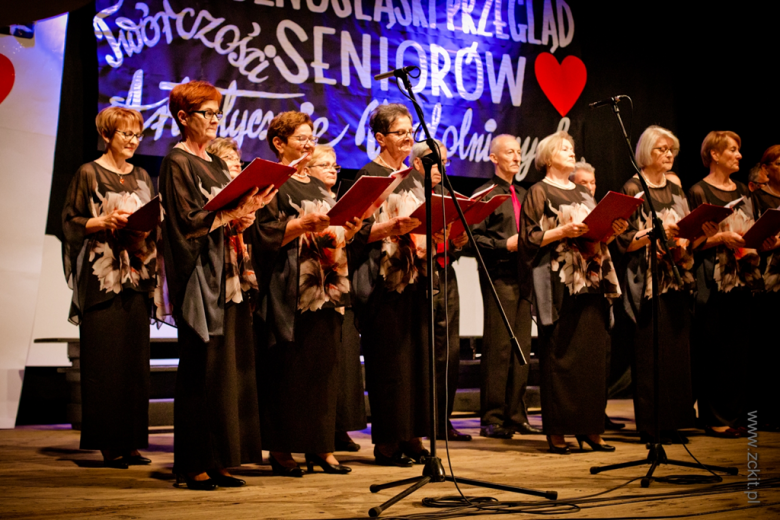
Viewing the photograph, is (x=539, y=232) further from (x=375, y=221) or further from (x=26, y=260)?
(x=26, y=260)

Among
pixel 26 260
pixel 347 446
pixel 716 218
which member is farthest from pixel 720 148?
pixel 26 260

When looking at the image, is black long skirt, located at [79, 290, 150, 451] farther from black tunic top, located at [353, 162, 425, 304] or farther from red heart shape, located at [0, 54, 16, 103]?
red heart shape, located at [0, 54, 16, 103]

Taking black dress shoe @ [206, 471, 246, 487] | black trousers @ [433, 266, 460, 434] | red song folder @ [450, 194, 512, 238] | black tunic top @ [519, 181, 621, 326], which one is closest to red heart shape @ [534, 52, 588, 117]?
black trousers @ [433, 266, 460, 434]

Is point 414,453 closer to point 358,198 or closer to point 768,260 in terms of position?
point 358,198

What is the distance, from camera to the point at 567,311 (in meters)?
3.66

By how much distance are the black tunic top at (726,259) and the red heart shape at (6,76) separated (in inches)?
158

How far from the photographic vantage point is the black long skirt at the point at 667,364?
13.0ft

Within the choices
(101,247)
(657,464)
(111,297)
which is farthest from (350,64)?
(657,464)

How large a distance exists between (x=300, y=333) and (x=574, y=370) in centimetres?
138

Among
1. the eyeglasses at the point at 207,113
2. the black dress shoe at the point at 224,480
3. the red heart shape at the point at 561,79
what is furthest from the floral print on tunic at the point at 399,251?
the red heart shape at the point at 561,79

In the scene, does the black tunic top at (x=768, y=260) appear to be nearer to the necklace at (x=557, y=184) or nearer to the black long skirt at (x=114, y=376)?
the necklace at (x=557, y=184)

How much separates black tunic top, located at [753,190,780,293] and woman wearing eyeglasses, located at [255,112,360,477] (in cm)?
278

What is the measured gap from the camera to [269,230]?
2.98m

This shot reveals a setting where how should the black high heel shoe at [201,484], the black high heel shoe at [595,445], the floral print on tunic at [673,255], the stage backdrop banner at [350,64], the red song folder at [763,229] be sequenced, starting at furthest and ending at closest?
the stage backdrop banner at [350,64] < the red song folder at [763,229] < the floral print on tunic at [673,255] < the black high heel shoe at [595,445] < the black high heel shoe at [201,484]
